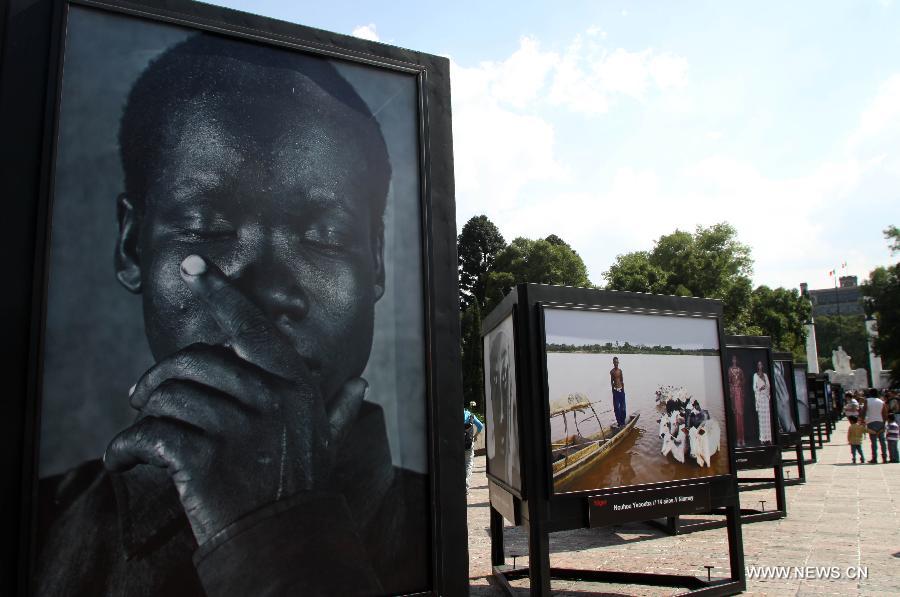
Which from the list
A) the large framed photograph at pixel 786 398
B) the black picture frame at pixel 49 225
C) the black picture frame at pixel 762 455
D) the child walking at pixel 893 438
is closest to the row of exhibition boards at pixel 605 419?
the black picture frame at pixel 49 225

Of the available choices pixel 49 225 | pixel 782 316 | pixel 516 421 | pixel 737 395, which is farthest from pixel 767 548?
pixel 782 316

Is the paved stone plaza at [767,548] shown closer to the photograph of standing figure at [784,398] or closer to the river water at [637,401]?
the river water at [637,401]

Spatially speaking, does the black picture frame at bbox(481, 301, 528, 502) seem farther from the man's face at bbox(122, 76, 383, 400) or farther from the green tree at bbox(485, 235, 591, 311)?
the green tree at bbox(485, 235, 591, 311)

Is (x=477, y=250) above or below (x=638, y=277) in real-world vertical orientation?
above

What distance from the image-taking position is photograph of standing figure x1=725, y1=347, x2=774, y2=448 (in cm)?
1091

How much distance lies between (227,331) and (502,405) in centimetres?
387

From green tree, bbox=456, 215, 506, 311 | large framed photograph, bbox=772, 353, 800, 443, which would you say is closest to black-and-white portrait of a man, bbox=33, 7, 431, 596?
large framed photograph, bbox=772, 353, 800, 443

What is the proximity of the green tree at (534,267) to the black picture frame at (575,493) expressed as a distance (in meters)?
39.2

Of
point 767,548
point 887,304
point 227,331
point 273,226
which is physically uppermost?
point 887,304

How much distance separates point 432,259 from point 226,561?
7.10 ft

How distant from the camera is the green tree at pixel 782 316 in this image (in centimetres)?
5931

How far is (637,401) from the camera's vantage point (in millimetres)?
6523

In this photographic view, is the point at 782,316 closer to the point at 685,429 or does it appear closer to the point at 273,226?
the point at 685,429

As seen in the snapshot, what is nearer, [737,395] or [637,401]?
[637,401]
